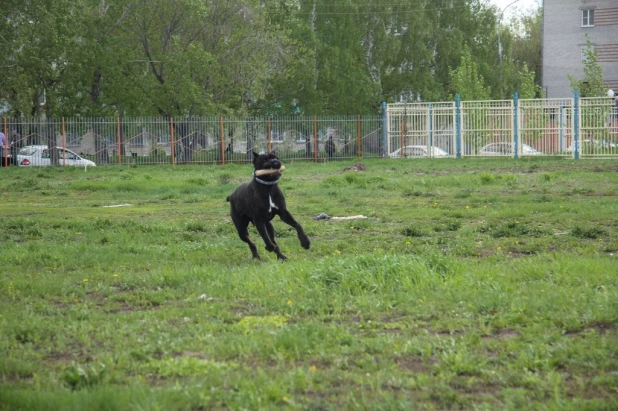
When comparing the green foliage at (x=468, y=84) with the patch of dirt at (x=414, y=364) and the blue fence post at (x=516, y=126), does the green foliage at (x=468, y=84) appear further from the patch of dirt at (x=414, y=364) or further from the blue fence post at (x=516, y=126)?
the patch of dirt at (x=414, y=364)

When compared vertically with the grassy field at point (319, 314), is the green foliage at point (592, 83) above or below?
above

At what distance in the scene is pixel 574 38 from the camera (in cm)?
6253

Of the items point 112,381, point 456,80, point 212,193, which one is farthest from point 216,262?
point 456,80

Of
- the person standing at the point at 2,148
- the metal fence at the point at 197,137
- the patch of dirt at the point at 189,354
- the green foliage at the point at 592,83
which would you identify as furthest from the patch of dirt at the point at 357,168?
the patch of dirt at the point at 189,354

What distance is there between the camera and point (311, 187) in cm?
2388

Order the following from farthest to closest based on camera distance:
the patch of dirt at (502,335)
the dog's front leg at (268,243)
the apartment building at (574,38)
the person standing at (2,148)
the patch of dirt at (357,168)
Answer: the apartment building at (574,38)
the person standing at (2,148)
the patch of dirt at (357,168)
the dog's front leg at (268,243)
the patch of dirt at (502,335)

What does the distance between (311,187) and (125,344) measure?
56.6 feet

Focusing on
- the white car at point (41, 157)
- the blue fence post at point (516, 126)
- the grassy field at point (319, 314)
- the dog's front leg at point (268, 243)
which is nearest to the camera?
the grassy field at point (319, 314)

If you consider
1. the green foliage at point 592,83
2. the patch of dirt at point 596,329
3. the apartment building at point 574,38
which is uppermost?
the apartment building at point 574,38

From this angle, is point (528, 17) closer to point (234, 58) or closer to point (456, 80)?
point (456, 80)

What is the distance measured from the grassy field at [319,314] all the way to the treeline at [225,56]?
2855 cm

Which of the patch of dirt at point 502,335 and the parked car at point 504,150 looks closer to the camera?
the patch of dirt at point 502,335

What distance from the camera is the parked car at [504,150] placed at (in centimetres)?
3972

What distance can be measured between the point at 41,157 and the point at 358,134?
14.6 m
